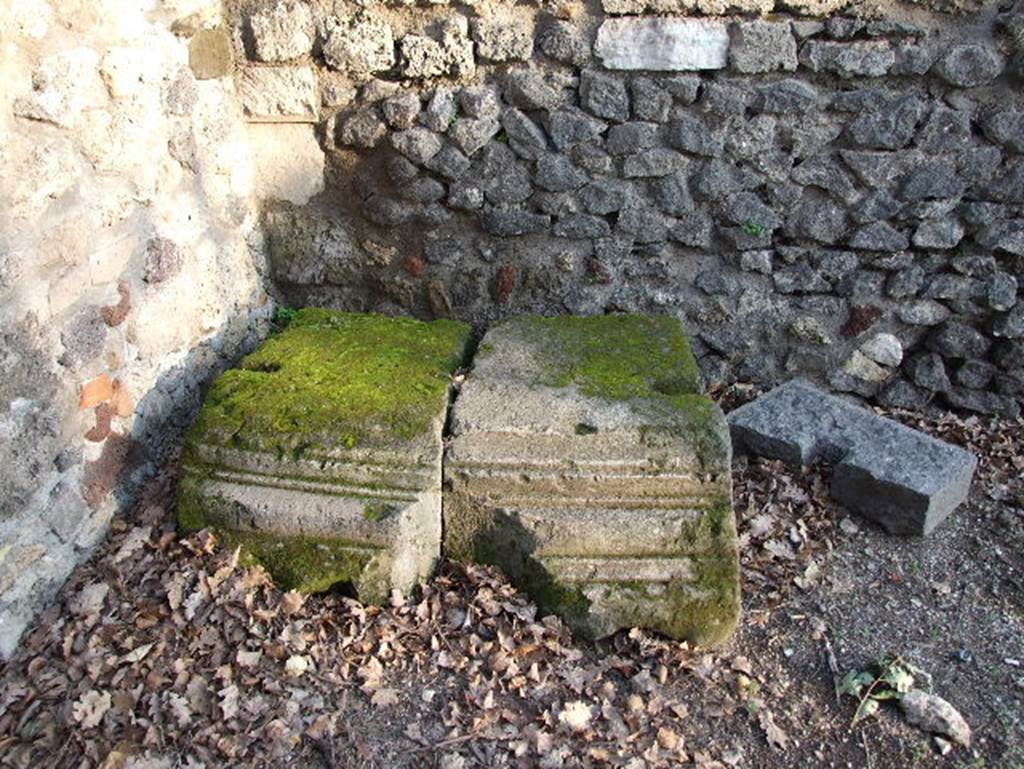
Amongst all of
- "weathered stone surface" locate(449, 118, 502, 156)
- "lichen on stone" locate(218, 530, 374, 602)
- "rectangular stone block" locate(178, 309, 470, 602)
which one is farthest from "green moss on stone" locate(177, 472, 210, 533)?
"weathered stone surface" locate(449, 118, 502, 156)

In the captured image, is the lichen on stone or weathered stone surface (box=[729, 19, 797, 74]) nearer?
the lichen on stone

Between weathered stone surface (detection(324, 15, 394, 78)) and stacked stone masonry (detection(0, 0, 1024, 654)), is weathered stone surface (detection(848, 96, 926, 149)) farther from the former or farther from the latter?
weathered stone surface (detection(324, 15, 394, 78))

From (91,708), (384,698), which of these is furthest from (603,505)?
(91,708)

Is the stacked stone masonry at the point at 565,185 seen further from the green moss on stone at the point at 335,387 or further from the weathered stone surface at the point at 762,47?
the green moss on stone at the point at 335,387

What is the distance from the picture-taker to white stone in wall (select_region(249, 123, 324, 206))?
378 centimetres

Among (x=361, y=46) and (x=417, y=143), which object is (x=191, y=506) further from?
(x=361, y=46)

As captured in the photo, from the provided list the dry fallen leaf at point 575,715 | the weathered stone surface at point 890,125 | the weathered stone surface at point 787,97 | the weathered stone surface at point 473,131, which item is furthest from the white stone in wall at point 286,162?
the dry fallen leaf at point 575,715

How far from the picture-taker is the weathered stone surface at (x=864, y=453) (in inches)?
129

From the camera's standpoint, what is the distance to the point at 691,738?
2.54 m

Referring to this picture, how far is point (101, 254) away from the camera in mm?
2957

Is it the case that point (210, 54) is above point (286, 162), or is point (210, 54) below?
above

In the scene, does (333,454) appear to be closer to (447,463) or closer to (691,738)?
(447,463)

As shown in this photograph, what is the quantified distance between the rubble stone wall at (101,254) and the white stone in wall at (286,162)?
9 cm

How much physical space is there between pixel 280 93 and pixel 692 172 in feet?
5.48
